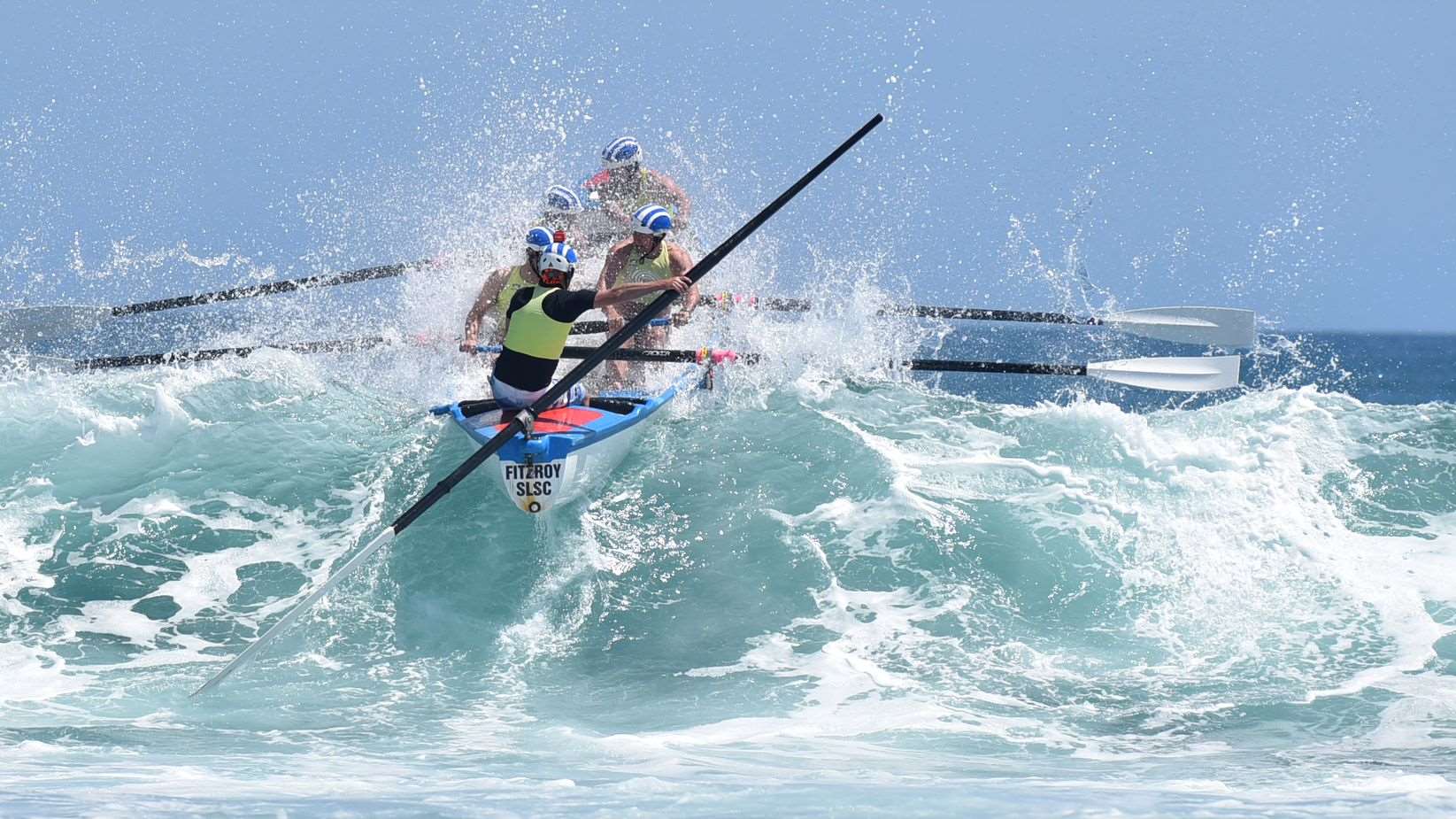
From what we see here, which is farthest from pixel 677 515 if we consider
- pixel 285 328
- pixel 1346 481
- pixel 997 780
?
pixel 285 328

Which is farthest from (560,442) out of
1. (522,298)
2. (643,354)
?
(643,354)

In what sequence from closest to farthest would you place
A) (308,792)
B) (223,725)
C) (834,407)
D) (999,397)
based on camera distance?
(308,792) → (223,725) → (834,407) → (999,397)

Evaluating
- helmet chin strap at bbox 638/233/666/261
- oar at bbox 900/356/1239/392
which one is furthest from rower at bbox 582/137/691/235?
oar at bbox 900/356/1239/392

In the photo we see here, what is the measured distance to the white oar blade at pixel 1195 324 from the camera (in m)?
→ 12.5

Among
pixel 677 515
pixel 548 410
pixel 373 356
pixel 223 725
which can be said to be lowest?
pixel 223 725

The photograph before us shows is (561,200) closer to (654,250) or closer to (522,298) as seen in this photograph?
(654,250)

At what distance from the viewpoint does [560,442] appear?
8.58 metres

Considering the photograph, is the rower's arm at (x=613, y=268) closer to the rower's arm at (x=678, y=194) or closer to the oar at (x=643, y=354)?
the oar at (x=643, y=354)

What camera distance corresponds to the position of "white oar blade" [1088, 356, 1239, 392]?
36.9 ft

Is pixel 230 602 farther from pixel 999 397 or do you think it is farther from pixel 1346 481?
pixel 999 397

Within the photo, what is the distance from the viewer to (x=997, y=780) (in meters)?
5.62

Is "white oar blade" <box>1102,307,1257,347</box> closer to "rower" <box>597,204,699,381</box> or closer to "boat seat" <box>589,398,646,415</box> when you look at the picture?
"rower" <box>597,204,699,381</box>

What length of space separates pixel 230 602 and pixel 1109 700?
584cm

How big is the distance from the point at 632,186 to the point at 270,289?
419 centimetres
